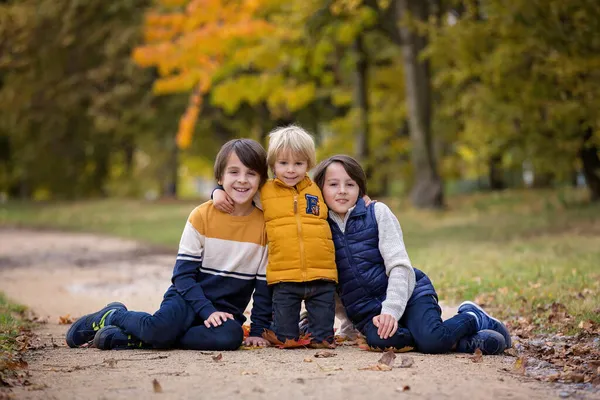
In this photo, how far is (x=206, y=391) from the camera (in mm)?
3973

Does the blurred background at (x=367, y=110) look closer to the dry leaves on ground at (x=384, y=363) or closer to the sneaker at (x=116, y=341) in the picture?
the dry leaves on ground at (x=384, y=363)

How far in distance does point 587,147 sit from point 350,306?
1238cm

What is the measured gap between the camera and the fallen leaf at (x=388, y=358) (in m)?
→ 4.79

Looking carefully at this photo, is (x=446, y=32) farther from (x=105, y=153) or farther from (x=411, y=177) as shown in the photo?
(x=105, y=153)

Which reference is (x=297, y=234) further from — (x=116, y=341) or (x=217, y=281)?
(x=116, y=341)

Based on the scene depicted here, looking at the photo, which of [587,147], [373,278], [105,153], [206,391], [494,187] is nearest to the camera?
[206,391]

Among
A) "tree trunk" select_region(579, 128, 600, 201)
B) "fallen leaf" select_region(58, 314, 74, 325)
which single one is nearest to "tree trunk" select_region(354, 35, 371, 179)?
"tree trunk" select_region(579, 128, 600, 201)

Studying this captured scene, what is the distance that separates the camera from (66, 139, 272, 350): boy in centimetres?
544

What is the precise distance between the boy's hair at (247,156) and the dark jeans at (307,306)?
76cm

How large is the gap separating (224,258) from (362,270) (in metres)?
0.92

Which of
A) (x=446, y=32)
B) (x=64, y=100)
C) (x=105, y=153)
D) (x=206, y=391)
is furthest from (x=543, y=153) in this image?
(x=105, y=153)

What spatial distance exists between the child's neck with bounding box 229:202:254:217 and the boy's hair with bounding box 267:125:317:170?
354 mm

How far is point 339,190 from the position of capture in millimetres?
5590

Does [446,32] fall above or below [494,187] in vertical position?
above
